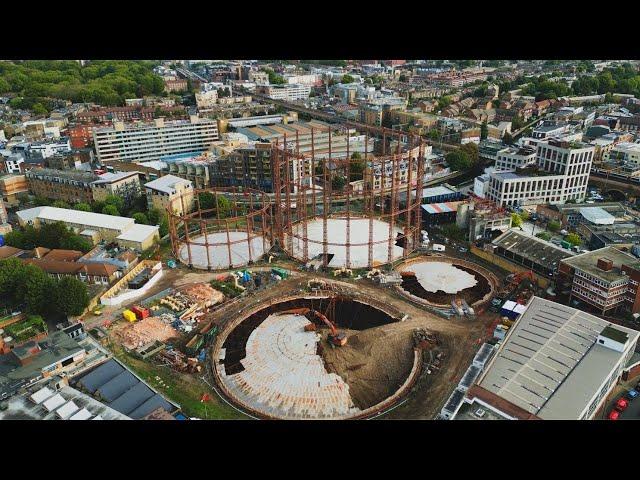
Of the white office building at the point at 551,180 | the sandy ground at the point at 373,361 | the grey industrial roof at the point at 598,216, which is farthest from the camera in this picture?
the white office building at the point at 551,180

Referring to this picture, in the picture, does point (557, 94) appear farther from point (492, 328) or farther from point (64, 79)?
point (64, 79)

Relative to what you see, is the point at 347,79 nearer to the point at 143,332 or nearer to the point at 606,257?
the point at 606,257

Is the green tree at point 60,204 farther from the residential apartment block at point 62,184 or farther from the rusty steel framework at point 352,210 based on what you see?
the rusty steel framework at point 352,210

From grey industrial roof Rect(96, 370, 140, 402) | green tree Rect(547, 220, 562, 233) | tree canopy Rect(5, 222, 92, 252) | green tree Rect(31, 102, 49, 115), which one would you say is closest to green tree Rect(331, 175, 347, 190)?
green tree Rect(547, 220, 562, 233)

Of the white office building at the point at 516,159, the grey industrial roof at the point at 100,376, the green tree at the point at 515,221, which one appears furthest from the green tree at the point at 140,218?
the white office building at the point at 516,159

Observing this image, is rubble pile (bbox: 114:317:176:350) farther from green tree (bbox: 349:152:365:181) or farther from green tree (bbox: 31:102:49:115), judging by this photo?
green tree (bbox: 31:102:49:115)

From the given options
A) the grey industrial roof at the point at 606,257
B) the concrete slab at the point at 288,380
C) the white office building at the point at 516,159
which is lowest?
the concrete slab at the point at 288,380
